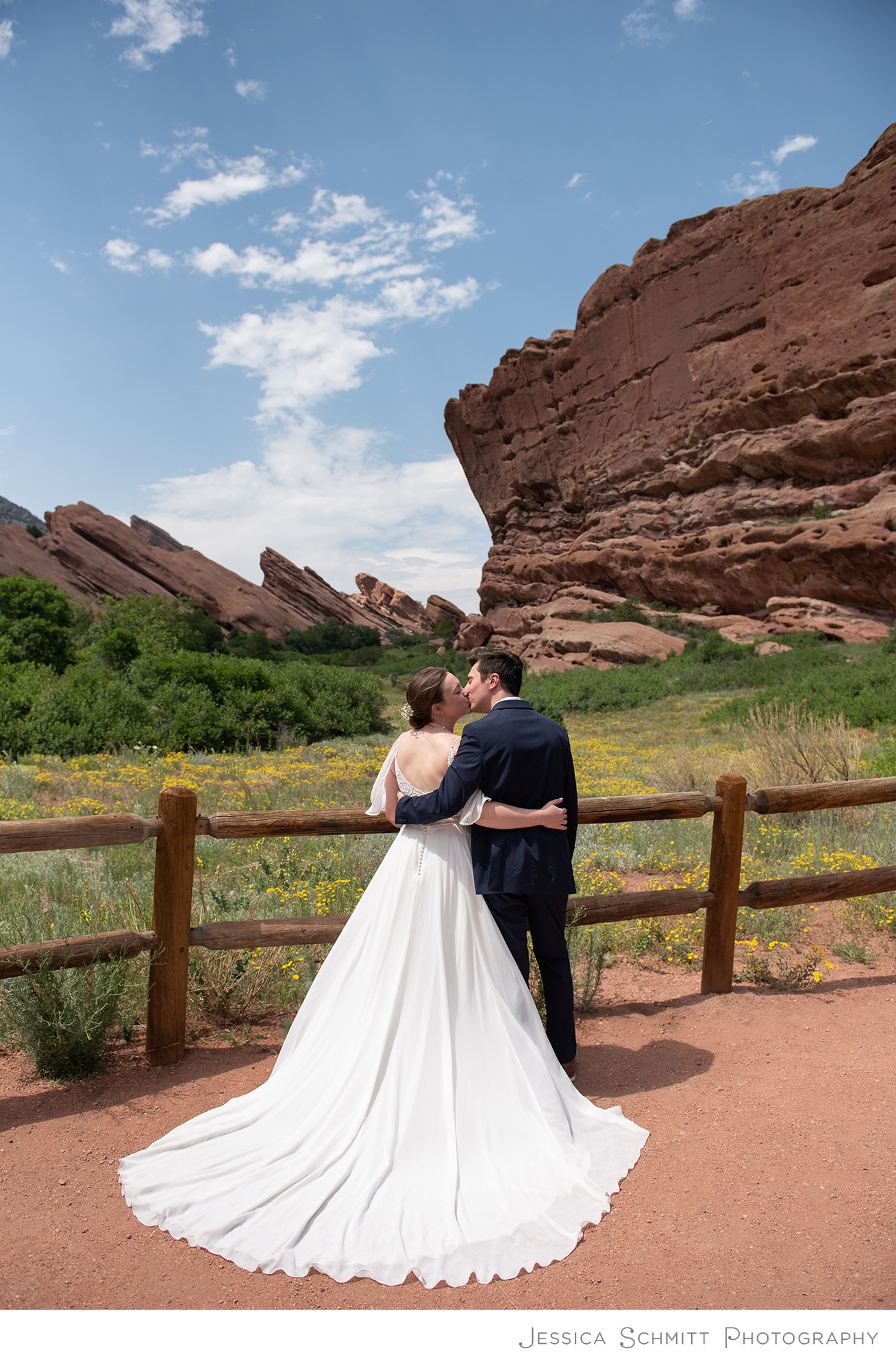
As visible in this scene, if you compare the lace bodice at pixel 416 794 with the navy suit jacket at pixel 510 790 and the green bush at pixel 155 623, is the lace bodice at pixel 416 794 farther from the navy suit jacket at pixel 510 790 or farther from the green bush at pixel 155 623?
the green bush at pixel 155 623

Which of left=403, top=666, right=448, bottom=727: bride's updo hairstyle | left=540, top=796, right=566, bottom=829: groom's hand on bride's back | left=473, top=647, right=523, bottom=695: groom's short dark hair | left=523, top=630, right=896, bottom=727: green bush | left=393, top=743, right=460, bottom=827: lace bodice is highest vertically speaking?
left=523, top=630, right=896, bottom=727: green bush

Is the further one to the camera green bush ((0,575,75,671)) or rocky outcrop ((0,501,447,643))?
rocky outcrop ((0,501,447,643))

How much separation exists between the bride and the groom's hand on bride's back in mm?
11

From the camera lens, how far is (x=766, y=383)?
3166cm

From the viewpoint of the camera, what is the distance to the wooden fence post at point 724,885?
4449 millimetres

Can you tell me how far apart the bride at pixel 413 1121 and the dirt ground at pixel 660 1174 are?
87 millimetres

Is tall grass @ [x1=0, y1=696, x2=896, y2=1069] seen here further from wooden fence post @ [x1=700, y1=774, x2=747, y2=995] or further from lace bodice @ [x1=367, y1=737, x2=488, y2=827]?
lace bodice @ [x1=367, y1=737, x2=488, y2=827]

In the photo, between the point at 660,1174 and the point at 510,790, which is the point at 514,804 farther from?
the point at 660,1174

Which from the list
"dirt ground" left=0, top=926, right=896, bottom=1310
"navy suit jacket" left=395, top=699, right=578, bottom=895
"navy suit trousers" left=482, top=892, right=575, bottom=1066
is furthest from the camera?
"navy suit trousers" left=482, top=892, right=575, bottom=1066

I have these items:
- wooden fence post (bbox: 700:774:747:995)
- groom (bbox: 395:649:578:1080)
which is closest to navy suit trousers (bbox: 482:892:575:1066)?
groom (bbox: 395:649:578:1080)

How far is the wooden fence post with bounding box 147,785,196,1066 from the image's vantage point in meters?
3.74

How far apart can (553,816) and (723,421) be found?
34.6m

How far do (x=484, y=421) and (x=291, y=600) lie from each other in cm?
5196

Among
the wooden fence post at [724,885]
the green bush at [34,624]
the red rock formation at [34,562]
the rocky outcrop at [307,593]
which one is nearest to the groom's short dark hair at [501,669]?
the wooden fence post at [724,885]
